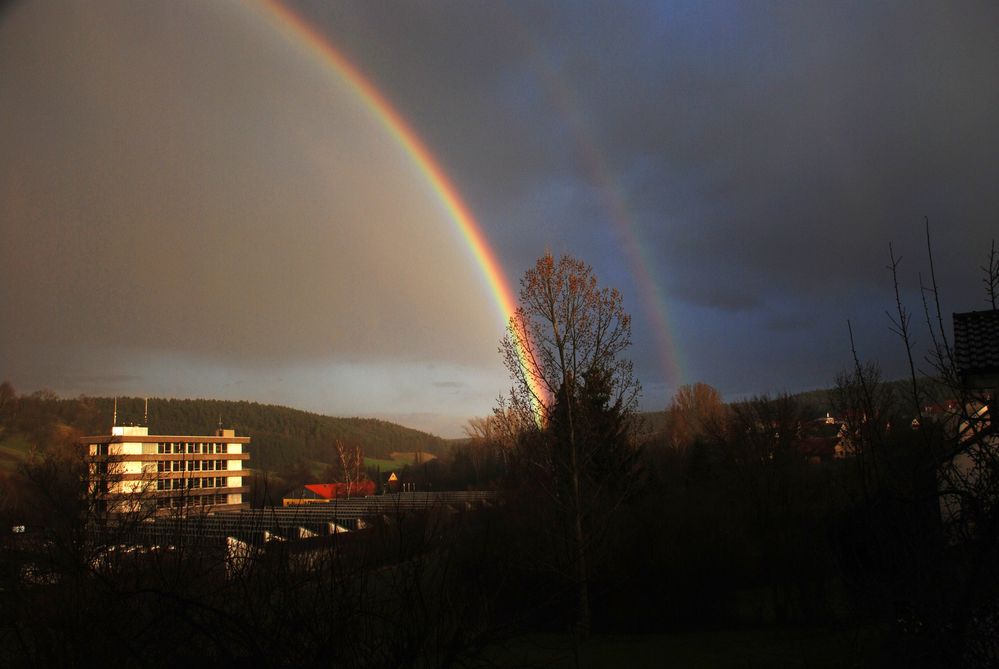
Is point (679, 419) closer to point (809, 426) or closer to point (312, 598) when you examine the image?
point (809, 426)

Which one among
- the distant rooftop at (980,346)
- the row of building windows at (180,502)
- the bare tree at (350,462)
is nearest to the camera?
the row of building windows at (180,502)

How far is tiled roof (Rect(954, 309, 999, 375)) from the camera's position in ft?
37.2

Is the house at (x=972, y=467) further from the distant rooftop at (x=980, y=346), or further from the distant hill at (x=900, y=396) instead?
the distant rooftop at (x=980, y=346)

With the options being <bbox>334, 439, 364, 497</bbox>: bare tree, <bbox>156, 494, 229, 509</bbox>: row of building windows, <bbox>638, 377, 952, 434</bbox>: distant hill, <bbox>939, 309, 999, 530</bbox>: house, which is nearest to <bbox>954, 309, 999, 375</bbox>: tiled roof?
<bbox>638, 377, 952, 434</bbox>: distant hill

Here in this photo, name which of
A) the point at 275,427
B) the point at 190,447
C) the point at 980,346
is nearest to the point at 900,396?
the point at 980,346

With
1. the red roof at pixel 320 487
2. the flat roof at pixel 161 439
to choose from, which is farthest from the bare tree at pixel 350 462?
the flat roof at pixel 161 439

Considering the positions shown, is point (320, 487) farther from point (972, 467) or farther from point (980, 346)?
point (972, 467)

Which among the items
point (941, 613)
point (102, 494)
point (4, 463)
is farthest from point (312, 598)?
point (4, 463)

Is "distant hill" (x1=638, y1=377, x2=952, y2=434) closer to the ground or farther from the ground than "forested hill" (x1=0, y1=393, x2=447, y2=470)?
closer to the ground

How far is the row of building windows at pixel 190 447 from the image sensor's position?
291ft

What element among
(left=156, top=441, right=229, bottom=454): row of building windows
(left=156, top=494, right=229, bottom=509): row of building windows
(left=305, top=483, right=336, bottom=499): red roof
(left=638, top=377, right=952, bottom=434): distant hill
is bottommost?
(left=305, top=483, right=336, bottom=499): red roof

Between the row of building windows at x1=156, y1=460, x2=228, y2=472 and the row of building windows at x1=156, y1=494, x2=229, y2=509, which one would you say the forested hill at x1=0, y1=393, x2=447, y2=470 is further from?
the row of building windows at x1=156, y1=494, x2=229, y2=509

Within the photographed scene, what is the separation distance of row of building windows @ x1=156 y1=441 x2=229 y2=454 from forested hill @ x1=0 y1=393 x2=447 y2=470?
17.7ft

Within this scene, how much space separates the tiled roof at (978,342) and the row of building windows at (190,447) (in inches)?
3602
